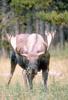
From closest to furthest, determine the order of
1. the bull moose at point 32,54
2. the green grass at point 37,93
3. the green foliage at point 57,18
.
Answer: the green grass at point 37,93 → the bull moose at point 32,54 → the green foliage at point 57,18

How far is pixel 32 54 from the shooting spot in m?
11.9

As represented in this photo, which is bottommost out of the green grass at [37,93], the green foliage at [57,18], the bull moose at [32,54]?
the green foliage at [57,18]

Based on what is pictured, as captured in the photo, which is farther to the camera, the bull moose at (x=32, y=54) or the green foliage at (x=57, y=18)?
the green foliage at (x=57, y=18)

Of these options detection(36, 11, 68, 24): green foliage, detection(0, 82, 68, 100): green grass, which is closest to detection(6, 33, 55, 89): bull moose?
detection(0, 82, 68, 100): green grass

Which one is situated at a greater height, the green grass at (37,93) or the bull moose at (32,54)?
the green grass at (37,93)

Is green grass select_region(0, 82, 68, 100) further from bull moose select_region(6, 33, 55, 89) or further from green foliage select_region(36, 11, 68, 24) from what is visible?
green foliage select_region(36, 11, 68, 24)

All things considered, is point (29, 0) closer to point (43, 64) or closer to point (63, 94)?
point (43, 64)

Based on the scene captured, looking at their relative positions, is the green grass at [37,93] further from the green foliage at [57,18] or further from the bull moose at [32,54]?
the green foliage at [57,18]

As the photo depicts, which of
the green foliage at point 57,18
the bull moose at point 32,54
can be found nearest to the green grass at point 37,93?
the bull moose at point 32,54

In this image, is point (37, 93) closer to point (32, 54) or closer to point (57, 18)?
point (32, 54)

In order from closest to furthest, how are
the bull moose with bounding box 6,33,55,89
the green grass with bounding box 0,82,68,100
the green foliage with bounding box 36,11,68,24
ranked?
the green grass with bounding box 0,82,68,100 < the bull moose with bounding box 6,33,55,89 < the green foliage with bounding box 36,11,68,24

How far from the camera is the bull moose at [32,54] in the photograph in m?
11.4

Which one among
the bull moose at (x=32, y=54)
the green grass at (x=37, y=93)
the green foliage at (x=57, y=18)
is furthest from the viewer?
the green foliage at (x=57, y=18)

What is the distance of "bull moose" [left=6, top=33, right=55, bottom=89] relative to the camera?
1138 cm
